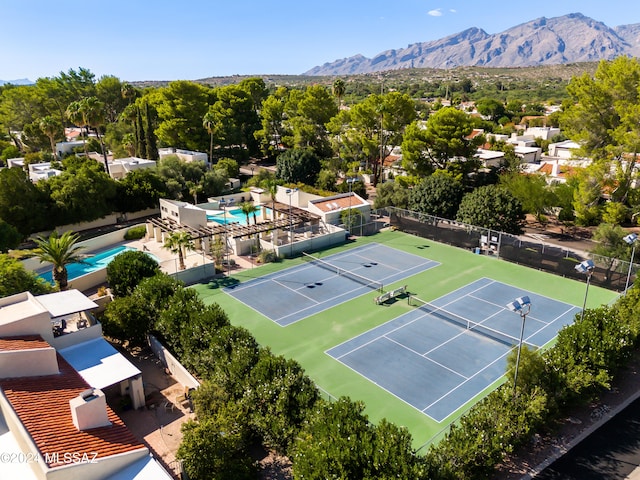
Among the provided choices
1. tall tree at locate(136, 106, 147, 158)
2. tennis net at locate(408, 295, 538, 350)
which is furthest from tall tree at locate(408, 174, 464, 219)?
tall tree at locate(136, 106, 147, 158)

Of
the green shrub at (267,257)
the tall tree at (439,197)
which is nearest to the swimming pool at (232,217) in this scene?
the green shrub at (267,257)

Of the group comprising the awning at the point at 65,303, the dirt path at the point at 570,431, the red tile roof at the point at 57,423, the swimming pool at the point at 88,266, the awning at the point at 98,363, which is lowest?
the dirt path at the point at 570,431

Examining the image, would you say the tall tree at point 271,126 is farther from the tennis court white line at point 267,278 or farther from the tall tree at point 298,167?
the tennis court white line at point 267,278

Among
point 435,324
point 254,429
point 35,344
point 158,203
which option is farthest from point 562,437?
point 158,203

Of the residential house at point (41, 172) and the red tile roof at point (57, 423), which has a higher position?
the residential house at point (41, 172)

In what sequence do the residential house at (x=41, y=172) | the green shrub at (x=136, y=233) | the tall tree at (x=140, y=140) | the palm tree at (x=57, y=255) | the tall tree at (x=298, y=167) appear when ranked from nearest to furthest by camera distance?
the palm tree at (x=57, y=255), the green shrub at (x=136, y=233), the residential house at (x=41, y=172), the tall tree at (x=298, y=167), the tall tree at (x=140, y=140)

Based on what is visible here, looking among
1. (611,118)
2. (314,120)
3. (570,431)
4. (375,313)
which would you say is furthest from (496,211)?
(314,120)

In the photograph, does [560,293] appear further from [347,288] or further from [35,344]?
[35,344]
